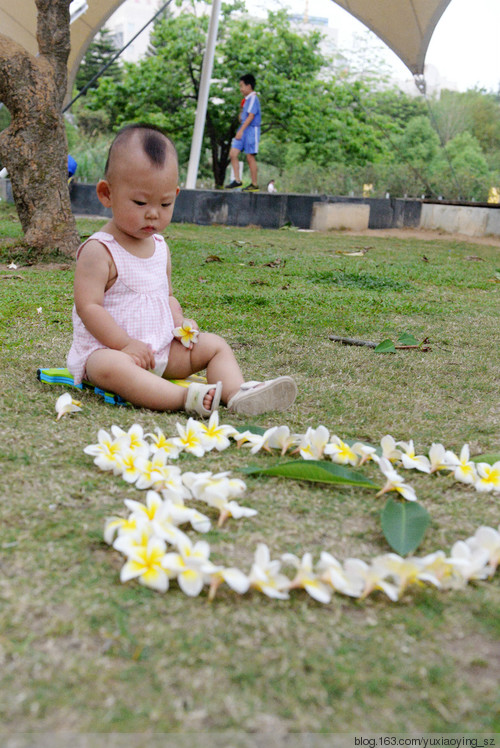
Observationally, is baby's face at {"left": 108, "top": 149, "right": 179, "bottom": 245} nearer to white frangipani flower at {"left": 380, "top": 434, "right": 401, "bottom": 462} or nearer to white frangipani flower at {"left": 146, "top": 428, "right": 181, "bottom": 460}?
white frangipani flower at {"left": 146, "top": 428, "right": 181, "bottom": 460}

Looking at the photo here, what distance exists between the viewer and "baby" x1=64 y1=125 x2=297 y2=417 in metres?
2.10

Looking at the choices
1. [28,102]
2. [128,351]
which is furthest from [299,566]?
[28,102]

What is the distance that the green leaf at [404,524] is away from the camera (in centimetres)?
129

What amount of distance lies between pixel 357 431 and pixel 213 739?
4.01 feet

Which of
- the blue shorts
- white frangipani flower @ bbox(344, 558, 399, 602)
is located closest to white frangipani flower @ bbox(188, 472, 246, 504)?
white frangipani flower @ bbox(344, 558, 399, 602)

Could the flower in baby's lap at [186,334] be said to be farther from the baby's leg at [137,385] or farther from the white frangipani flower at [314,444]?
the white frangipani flower at [314,444]

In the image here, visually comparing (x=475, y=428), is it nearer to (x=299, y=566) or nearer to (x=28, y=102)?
(x=299, y=566)

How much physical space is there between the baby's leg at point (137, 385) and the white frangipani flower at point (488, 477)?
868 mm

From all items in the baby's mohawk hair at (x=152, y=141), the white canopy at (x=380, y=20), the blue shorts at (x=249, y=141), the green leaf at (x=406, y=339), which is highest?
the white canopy at (x=380, y=20)

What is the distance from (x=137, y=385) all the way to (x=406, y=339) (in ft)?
4.92

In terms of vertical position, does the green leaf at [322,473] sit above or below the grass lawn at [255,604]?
above

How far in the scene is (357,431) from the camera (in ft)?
6.52

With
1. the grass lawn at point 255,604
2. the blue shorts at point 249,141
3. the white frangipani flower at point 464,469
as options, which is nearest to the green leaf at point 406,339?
the grass lawn at point 255,604

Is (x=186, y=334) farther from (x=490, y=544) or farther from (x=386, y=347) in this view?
(x=490, y=544)
